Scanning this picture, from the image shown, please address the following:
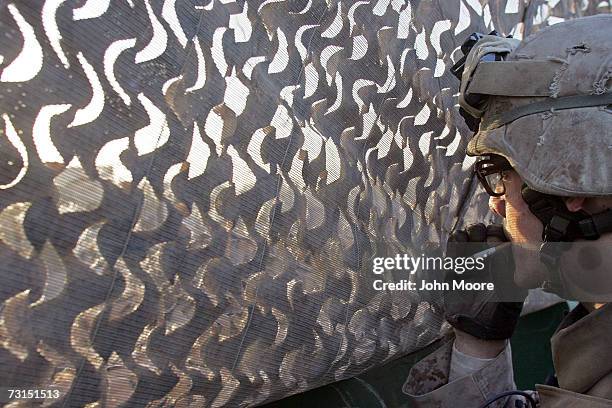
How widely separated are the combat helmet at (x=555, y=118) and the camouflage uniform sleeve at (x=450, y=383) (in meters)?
0.46

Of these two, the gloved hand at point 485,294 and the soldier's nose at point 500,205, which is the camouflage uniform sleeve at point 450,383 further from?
the soldier's nose at point 500,205

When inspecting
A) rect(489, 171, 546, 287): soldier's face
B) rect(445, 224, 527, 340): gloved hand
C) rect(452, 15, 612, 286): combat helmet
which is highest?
rect(452, 15, 612, 286): combat helmet

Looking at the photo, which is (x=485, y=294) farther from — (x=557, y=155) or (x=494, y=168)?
(x=557, y=155)

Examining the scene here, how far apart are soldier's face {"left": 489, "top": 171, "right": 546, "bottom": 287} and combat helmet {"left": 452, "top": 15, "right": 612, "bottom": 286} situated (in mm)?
44

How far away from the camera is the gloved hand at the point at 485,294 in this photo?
173cm

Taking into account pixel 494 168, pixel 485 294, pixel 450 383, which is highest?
pixel 494 168

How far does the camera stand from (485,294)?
178 cm

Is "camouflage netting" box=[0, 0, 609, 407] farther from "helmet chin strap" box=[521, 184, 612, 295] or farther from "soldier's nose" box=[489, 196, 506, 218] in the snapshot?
"helmet chin strap" box=[521, 184, 612, 295]

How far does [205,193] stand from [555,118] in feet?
2.32

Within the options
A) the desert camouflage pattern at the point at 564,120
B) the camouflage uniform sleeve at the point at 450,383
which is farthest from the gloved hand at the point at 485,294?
the desert camouflage pattern at the point at 564,120

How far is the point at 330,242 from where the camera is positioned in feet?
4.88

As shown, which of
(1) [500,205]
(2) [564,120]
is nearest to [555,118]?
(2) [564,120]

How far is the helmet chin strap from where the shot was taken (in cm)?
127

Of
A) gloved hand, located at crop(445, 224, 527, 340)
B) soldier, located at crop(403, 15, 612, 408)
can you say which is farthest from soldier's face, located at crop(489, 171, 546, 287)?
A: gloved hand, located at crop(445, 224, 527, 340)
